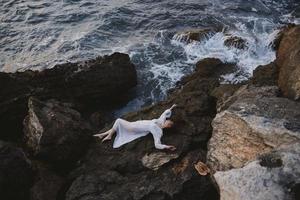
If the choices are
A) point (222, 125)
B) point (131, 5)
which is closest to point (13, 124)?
point (222, 125)

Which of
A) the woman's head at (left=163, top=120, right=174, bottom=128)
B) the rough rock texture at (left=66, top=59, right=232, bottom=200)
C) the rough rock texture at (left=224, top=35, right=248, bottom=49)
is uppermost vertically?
the woman's head at (left=163, top=120, right=174, bottom=128)

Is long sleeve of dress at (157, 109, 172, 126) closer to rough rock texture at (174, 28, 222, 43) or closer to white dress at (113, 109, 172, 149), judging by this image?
white dress at (113, 109, 172, 149)

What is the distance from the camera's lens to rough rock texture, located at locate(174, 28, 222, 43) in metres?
18.4

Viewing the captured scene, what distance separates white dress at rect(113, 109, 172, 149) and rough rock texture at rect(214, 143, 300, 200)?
2.87 m

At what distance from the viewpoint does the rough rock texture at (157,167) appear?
8.84 metres

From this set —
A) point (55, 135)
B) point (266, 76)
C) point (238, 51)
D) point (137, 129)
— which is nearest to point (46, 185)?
point (55, 135)

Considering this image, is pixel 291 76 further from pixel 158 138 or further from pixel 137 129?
pixel 137 129

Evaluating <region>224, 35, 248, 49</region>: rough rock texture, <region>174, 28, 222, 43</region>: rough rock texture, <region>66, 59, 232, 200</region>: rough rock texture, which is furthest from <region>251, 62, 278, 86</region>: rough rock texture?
<region>174, 28, 222, 43</region>: rough rock texture

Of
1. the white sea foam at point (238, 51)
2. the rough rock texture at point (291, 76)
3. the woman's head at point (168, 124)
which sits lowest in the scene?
the white sea foam at point (238, 51)

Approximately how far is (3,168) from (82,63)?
6.06 m

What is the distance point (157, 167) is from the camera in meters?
9.39

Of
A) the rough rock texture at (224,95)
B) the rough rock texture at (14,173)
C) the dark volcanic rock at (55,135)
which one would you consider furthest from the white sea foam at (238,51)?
the rough rock texture at (14,173)

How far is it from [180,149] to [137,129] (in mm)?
1437

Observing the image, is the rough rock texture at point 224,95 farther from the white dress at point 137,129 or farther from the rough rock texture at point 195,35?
the rough rock texture at point 195,35
